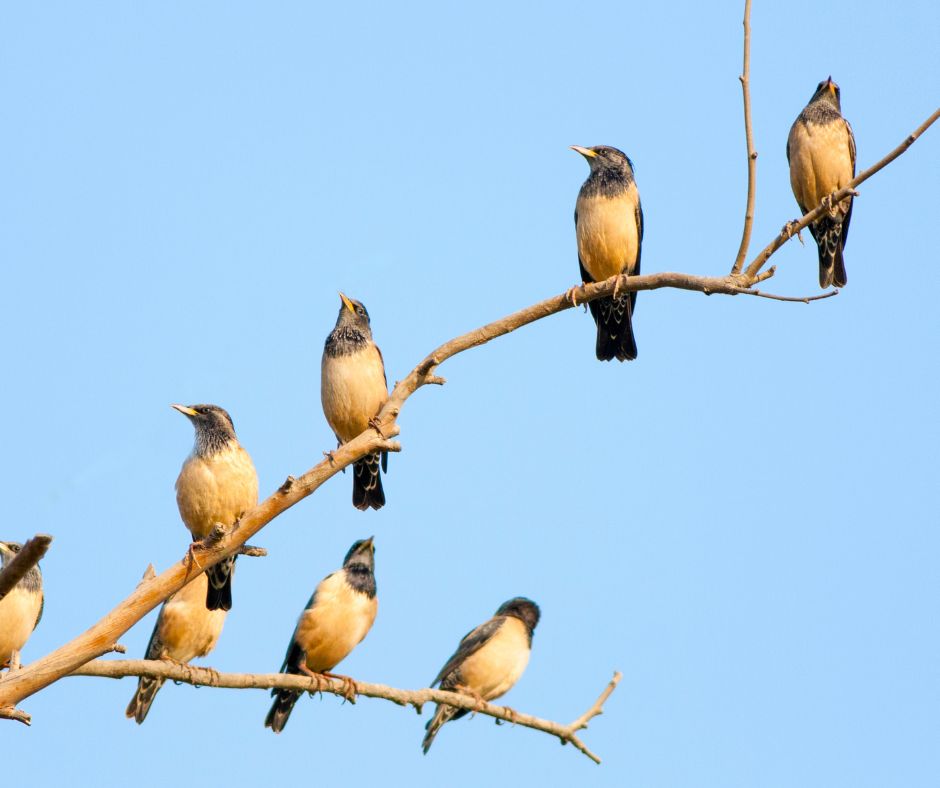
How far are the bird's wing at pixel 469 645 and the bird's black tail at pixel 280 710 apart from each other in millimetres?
1317

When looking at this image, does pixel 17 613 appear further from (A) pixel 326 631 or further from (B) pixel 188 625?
(A) pixel 326 631

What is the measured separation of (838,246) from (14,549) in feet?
23.3

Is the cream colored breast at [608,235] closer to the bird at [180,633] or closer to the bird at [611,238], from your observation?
the bird at [611,238]

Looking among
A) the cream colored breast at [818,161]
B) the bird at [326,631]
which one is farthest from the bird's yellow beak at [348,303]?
the cream colored breast at [818,161]

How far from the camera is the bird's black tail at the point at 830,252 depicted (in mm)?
11039

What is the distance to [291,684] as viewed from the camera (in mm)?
8562

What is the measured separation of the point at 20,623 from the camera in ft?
33.0

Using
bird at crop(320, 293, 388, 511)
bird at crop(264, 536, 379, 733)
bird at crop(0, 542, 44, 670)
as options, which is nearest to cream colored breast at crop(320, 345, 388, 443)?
bird at crop(320, 293, 388, 511)

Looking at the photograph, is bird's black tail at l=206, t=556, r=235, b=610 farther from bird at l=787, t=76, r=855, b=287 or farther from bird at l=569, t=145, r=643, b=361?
bird at l=787, t=76, r=855, b=287

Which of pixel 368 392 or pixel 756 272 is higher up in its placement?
pixel 756 272

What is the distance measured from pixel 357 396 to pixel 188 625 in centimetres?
257

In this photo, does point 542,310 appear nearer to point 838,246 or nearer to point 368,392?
point 368,392

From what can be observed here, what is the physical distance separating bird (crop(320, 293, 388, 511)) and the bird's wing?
63.9 inches

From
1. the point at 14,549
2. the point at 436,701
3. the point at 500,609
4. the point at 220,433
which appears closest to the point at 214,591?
the point at 220,433
